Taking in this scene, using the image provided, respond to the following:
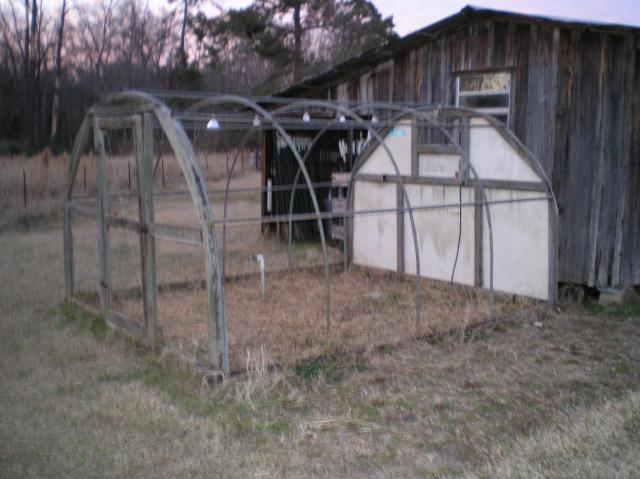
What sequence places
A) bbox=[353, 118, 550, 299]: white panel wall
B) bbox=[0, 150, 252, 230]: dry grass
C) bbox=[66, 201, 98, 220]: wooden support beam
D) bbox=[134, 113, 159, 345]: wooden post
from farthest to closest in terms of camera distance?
bbox=[0, 150, 252, 230]: dry grass
bbox=[353, 118, 550, 299]: white panel wall
bbox=[66, 201, 98, 220]: wooden support beam
bbox=[134, 113, 159, 345]: wooden post

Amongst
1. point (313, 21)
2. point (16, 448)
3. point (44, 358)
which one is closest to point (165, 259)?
point (44, 358)

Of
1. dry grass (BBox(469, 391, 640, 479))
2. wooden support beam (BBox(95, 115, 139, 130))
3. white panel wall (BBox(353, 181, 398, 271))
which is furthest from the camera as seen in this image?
white panel wall (BBox(353, 181, 398, 271))

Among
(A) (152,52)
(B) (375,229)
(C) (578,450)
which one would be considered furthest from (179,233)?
(A) (152,52)

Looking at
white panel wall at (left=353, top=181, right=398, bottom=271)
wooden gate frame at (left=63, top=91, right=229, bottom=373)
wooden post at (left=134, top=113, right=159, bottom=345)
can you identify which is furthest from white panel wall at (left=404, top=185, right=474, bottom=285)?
wooden post at (left=134, top=113, right=159, bottom=345)

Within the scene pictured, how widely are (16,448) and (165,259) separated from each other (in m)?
6.86

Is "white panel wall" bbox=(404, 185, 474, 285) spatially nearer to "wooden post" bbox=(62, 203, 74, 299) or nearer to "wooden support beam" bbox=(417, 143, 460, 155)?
"wooden support beam" bbox=(417, 143, 460, 155)

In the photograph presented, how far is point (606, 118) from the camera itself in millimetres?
8289

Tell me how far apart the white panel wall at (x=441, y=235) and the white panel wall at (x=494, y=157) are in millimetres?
374

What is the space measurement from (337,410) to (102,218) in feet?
11.8

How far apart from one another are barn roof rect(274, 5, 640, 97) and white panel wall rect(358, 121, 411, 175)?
4.35ft

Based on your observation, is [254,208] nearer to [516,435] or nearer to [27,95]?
[516,435]

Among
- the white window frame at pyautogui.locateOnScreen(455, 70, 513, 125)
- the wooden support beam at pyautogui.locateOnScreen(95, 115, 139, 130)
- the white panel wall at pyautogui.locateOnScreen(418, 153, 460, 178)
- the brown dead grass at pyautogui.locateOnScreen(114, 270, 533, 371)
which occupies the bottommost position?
the brown dead grass at pyautogui.locateOnScreen(114, 270, 533, 371)

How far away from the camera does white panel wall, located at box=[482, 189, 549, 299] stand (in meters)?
8.22

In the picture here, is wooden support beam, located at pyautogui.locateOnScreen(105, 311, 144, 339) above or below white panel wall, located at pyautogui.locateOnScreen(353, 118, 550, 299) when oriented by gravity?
below
